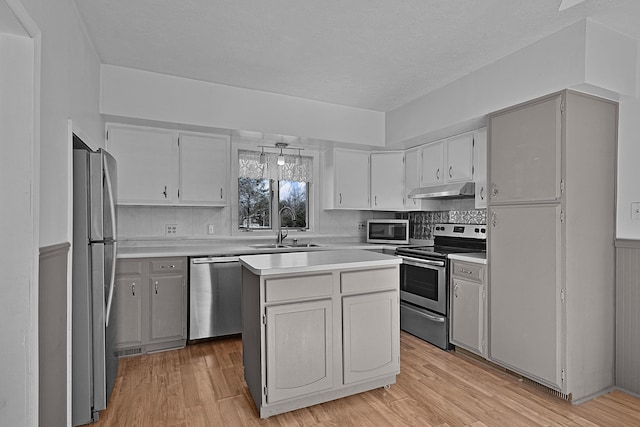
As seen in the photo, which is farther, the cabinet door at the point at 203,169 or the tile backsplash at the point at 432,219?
the tile backsplash at the point at 432,219

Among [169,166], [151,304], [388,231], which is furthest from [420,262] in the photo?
[169,166]

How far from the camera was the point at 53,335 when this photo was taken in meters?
1.69

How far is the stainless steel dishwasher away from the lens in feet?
11.2

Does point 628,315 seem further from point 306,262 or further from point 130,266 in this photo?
point 130,266

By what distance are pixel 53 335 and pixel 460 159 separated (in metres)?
3.48

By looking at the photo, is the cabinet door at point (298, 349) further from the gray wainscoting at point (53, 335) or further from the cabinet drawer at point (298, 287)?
the gray wainscoting at point (53, 335)

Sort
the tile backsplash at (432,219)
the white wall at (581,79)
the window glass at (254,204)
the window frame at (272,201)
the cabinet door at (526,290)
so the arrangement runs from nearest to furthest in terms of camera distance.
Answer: the white wall at (581,79) → the cabinet door at (526,290) → the tile backsplash at (432,219) → the window frame at (272,201) → the window glass at (254,204)

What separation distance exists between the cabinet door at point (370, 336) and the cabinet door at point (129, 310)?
77.7 inches

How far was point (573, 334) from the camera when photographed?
246cm

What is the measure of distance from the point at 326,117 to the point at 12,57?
2976 millimetres

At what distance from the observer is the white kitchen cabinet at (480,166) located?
332cm

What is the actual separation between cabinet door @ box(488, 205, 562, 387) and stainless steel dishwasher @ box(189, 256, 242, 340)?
2345 mm

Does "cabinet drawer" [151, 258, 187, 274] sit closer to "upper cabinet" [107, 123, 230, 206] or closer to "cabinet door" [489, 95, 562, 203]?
"upper cabinet" [107, 123, 230, 206]

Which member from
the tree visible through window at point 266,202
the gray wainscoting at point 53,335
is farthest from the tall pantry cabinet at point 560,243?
the gray wainscoting at point 53,335
